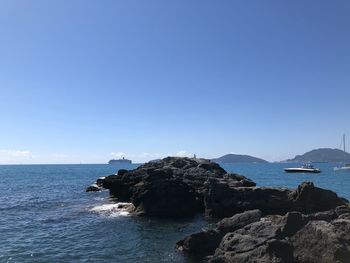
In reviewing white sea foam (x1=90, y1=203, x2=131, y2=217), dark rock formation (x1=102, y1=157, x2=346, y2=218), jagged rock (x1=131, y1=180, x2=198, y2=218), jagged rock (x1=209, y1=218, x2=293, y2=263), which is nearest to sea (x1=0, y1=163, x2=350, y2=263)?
white sea foam (x1=90, y1=203, x2=131, y2=217)

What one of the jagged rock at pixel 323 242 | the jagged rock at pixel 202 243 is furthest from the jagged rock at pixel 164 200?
the jagged rock at pixel 323 242

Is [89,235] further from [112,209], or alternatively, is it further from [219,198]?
[112,209]

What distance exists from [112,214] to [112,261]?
763 inches

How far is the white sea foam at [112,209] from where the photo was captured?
4568 cm

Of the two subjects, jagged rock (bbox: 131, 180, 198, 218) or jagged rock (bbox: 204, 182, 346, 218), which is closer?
jagged rock (bbox: 204, 182, 346, 218)

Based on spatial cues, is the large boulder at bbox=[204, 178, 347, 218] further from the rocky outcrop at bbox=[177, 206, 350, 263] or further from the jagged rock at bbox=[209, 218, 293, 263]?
the jagged rock at bbox=[209, 218, 293, 263]

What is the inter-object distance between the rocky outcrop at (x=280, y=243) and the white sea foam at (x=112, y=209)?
18.8m

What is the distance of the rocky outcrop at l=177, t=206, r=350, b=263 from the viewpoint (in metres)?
21.2

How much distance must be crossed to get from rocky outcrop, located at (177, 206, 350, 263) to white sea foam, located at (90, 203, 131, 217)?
1884 centimetres

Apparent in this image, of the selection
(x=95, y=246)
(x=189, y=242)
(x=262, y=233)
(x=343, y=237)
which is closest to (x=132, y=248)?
(x=95, y=246)

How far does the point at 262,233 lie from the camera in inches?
981

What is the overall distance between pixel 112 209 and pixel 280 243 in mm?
30302

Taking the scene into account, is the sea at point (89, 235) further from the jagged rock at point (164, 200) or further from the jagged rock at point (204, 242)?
the jagged rock at point (164, 200)

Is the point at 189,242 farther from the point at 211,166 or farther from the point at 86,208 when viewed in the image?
the point at 211,166
